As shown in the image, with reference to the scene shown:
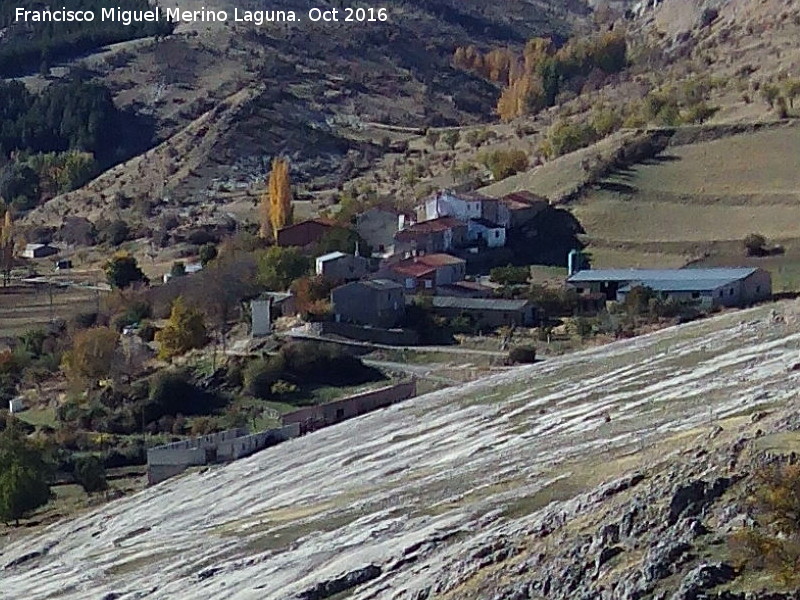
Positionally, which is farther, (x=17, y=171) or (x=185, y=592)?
(x=17, y=171)

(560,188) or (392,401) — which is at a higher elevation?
(560,188)

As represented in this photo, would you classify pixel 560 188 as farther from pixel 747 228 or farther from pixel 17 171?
pixel 17 171

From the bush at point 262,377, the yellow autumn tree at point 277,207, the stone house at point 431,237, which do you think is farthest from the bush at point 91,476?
the yellow autumn tree at point 277,207

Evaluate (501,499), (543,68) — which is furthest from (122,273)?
(543,68)

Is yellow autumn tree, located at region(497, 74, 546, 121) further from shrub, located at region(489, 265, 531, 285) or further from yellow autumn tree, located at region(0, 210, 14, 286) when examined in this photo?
shrub, located at region(489, 265, 531, 285)

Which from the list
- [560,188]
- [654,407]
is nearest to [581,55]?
[560,188]

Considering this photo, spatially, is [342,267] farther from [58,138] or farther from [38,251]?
[58,138]
